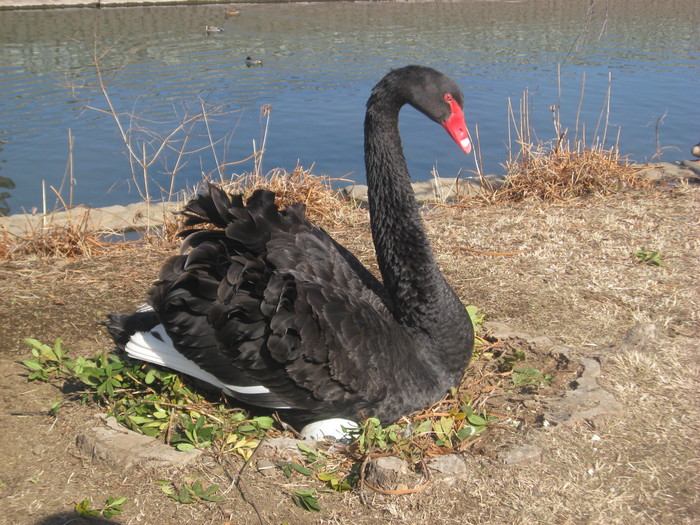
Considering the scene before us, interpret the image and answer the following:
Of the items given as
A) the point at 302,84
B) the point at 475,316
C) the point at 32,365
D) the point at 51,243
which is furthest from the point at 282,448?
the point at 302,84

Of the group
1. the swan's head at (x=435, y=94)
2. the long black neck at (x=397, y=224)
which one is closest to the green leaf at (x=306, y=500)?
the long black neck at (x=397, y=224)

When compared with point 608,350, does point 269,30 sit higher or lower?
higher

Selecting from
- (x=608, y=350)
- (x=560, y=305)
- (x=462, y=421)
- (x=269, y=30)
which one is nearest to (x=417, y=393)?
(x=462, y=421)

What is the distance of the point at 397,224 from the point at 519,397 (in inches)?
39.7

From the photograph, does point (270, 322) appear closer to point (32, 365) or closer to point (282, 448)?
point (282, 448)

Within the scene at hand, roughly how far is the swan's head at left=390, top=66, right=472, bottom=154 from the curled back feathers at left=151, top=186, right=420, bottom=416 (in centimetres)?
93

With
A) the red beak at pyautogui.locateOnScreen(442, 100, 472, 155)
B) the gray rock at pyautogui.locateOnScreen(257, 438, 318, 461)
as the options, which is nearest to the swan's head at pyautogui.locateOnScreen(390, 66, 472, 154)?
the red beak at pyautogui.locateOnScreen(442, 100, 472, 155)

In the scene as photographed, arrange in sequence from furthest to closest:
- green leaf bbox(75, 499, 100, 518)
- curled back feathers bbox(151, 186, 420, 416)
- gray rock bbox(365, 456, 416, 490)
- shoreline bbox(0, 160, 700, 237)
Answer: shoreline bbox(0, 160, 700, 237)
curled back feathers bbox(151, 186, 420, 416)
gray rock bbox(365, 456, 416, 490)
green leaf bbox(75, 499, 100, 518)

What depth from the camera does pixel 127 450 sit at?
269 centimetres

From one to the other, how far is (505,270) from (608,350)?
1.14 meters

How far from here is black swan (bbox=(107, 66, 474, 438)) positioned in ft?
9.26

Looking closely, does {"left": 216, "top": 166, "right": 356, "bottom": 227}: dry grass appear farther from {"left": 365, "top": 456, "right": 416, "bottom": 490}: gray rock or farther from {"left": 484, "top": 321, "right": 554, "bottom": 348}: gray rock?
{"left": 365, "top": 456, "right": 416, "bottom": 490}: gray rock

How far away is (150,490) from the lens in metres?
2.55

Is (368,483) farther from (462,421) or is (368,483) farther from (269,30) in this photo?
(269,30)
